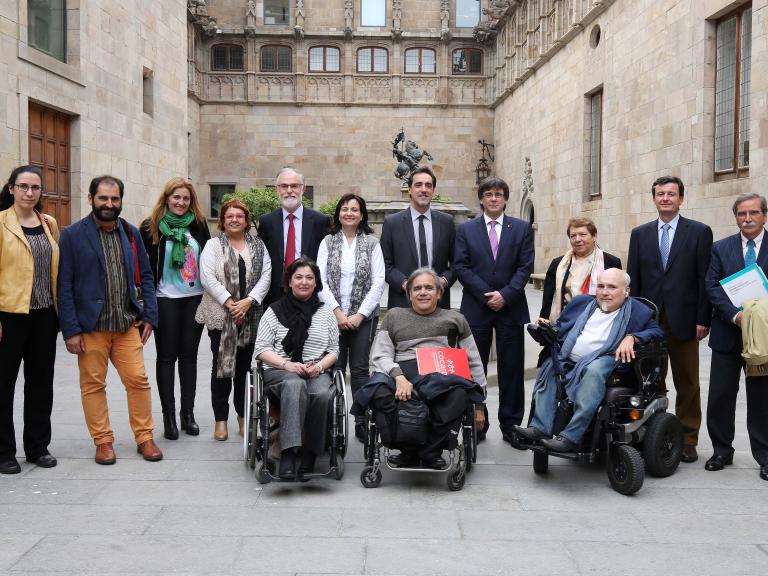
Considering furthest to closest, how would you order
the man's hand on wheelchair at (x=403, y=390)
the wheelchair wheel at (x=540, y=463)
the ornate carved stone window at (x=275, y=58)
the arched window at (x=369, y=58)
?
the arched window at (x=369, y=58), the ornate carved stone window at (x=275, y=58), the wheelchair wheel at (x=540, y=463), the man's hand on wheelchair at (x=403, y=390)

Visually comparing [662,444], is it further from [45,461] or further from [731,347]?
[45,461]

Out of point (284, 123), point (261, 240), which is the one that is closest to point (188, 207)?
point (261, 240)

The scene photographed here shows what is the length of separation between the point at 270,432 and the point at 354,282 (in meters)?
1.42

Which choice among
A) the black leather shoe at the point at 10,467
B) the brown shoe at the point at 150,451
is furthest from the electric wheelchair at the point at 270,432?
the black leather shoe at the point at 10,467

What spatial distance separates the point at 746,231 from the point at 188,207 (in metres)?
4.01

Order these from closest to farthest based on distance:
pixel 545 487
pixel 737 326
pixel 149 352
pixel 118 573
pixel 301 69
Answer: pixel 118 573
pixel 545 487
pixel 737 326
pixel 149 352
pixel 301 69

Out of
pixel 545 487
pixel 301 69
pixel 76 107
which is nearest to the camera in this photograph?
pixel 545 487

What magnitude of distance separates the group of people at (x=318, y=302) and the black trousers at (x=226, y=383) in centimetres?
2

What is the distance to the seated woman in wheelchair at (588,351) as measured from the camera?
17.4 feet

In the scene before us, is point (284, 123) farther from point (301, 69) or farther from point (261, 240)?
point (261, 240)

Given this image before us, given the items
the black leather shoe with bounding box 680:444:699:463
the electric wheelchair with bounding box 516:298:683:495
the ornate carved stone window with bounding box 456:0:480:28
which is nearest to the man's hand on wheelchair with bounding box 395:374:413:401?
the electric wheelchair with bounding box 516:298:683:495

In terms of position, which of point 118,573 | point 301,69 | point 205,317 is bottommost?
point 118,573

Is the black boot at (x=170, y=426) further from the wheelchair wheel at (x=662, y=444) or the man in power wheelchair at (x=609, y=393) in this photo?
the wheelchair wheel at (x=662, y=444)

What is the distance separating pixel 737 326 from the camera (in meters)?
5.75
